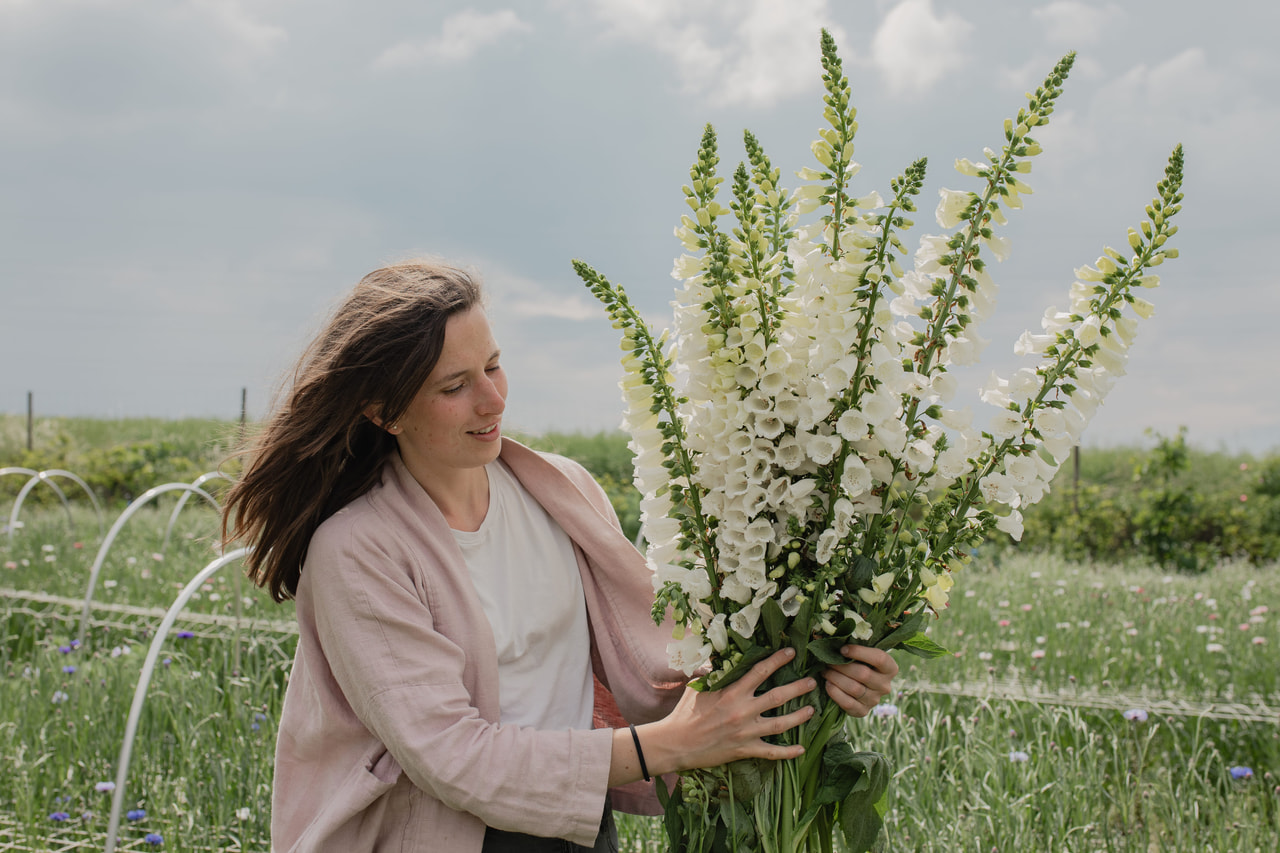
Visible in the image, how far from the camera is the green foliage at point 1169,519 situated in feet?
25.9

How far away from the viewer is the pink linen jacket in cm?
128

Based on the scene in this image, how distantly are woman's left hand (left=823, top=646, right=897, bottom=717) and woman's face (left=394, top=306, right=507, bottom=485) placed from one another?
2.04ft

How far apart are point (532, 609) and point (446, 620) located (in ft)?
0.57

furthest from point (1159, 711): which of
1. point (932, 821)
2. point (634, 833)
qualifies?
point (634, 833)

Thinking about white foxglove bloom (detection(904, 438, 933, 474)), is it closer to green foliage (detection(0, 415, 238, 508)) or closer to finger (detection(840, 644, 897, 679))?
finger (detection(840, 644, 897, 679))

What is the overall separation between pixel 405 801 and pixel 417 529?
1.31ft

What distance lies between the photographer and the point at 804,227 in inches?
42.6

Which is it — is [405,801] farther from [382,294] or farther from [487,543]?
[382,294]

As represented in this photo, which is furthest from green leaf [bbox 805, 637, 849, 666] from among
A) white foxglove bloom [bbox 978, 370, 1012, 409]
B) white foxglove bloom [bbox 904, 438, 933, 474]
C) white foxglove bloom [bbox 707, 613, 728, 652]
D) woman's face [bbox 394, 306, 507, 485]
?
woman's face [bbox 394, 306, 507, 485]

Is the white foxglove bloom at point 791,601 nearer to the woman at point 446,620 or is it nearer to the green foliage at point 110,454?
the woman at point 446,620

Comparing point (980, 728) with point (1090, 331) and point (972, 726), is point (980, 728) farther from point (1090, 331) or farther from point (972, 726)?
point (1090, 331)

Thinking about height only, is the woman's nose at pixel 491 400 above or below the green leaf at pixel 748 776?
above

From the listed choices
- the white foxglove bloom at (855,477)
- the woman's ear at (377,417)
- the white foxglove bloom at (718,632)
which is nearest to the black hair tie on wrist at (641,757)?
the white foxglove bloom at (718,632)

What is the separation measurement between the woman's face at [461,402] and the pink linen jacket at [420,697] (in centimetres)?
9
